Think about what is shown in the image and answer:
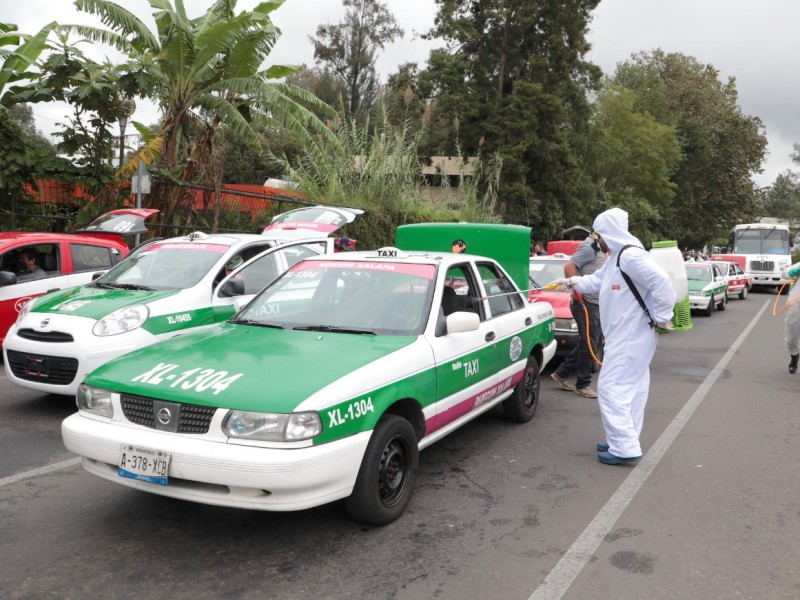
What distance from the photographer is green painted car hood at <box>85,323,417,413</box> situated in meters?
3.62

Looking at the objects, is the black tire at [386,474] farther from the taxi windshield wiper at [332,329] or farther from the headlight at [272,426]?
→ the taxi windshield wiper at [332,329]

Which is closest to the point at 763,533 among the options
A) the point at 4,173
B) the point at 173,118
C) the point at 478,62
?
the point at 4,173

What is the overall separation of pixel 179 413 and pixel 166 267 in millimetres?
4089

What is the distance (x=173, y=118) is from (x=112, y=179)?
5.81ft

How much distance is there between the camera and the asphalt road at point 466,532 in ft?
11.4

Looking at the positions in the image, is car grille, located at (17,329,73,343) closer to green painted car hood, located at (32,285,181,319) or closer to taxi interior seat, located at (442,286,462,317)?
green painted car hood, located at (32,285,181,319)

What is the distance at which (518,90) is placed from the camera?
98.2 ft

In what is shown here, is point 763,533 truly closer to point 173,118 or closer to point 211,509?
point 211,509

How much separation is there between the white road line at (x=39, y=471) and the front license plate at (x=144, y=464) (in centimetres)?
156

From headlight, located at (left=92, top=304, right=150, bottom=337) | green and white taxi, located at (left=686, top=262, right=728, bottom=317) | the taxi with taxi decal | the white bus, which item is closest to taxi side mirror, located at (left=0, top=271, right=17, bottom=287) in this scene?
the taxi with taxi decal

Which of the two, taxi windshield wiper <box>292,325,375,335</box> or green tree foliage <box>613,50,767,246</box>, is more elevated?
green tree foliage <box>613,50,767,246</box>

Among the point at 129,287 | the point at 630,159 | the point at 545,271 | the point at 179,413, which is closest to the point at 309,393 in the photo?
the point at 179,413

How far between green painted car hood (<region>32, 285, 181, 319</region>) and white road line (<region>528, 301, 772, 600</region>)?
14.6ft

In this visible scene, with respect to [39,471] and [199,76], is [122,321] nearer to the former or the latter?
[39,471]
